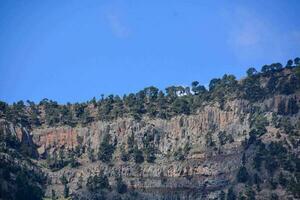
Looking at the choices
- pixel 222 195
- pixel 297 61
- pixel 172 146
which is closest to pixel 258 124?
pixel 222 195

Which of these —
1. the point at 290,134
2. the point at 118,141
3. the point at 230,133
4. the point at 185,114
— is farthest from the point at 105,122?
the point at 290,134

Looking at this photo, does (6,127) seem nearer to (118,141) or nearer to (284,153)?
(118,141)

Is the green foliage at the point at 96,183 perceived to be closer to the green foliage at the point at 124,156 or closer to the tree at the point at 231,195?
the green foliage at the point at 124,156

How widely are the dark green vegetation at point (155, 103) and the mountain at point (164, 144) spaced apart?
240 millimetres

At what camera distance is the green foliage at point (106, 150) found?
172m

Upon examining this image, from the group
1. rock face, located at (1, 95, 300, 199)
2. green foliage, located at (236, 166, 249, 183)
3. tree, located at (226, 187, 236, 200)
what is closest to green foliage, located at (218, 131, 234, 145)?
rock face, located at (1, 95, 300, 199)

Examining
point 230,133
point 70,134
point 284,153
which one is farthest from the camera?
point 70,134

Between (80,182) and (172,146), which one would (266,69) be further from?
(80,182)

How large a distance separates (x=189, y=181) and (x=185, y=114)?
62.4 ft

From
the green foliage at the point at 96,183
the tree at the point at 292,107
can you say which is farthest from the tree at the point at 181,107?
the green foliage at the point at 96,183

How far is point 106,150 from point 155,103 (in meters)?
18.4

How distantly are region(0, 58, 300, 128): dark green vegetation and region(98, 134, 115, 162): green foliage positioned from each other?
23.3 ft

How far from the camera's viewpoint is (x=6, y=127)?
175375 mm

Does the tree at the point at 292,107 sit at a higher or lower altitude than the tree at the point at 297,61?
lower
